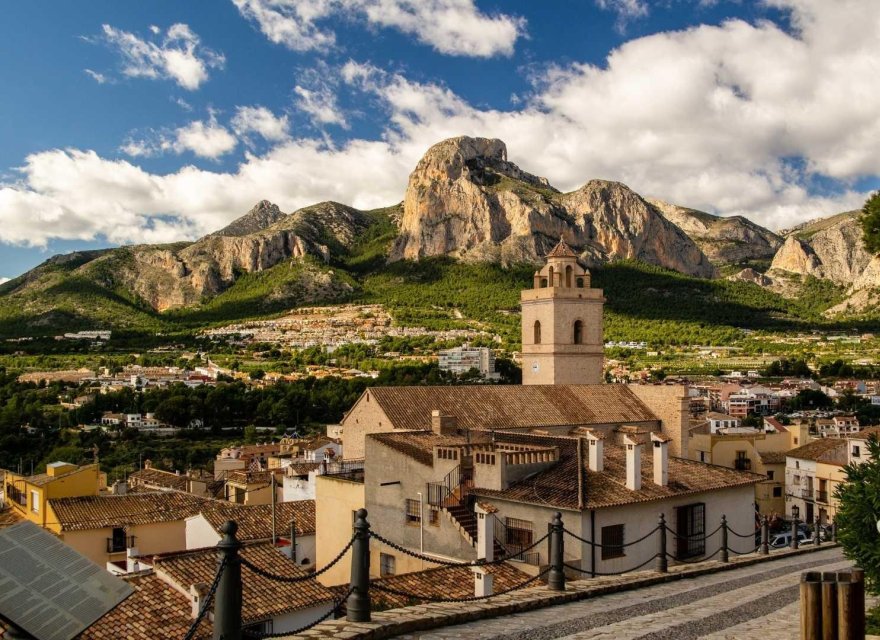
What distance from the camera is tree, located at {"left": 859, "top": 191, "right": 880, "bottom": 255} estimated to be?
39.8 feet

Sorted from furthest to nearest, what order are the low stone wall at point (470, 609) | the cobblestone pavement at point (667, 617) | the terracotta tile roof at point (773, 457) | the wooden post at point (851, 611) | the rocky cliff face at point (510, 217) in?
the rocky cliff face at point (510, 217) → the terracotta tile roof at point (773, 457) → the cobblestone pavement at point (667, 617) → the low stone wall at point (470, 609) → the wooden post at point (851, 611)

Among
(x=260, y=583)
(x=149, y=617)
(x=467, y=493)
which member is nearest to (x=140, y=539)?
(x=260, y=583)

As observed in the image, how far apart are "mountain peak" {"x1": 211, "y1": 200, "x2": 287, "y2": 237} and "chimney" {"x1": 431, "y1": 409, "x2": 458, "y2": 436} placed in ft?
548

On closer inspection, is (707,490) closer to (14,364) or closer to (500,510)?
(500,510)

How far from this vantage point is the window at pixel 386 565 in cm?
1533

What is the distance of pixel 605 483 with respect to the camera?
46.1 ft

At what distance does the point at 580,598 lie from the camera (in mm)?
8297

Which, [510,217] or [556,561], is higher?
[510,217]

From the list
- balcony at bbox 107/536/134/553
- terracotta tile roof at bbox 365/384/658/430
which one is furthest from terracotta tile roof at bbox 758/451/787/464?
balcony at bbox 107/536/134/553

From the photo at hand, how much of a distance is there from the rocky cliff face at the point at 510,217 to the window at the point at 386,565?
11181cm

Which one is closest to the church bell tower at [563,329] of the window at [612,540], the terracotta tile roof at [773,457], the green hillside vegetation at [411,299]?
the terracotta tile roof at [773,457]

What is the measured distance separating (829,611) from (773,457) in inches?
1292

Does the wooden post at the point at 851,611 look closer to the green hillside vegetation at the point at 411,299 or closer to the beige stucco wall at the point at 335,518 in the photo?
the beige stucco wall at the point at 335,518

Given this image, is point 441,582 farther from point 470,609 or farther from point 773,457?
point 773,457
